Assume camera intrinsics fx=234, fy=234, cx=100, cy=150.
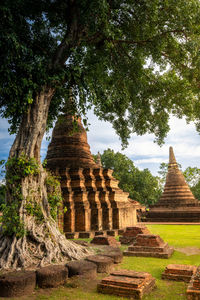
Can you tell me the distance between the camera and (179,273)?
4.89 m

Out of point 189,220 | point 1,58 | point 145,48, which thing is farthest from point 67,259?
point 189,220

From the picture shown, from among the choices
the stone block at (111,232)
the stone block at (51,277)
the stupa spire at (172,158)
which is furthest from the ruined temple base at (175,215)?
the stone block at (51,277)

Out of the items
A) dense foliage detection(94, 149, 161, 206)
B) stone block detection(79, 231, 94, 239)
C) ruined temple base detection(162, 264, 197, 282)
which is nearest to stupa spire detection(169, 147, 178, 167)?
dense foliage detection(94, 149, 161, 206)

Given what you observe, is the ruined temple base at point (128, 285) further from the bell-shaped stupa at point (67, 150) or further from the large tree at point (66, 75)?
the bell-shaped stupa at point (67, 150)

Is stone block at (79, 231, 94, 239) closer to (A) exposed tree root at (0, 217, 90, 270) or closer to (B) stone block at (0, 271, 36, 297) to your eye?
(A) exposed tree root at (0, 217, 90, 270)

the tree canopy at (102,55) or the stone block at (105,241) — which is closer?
the tree canopy at (102,55)

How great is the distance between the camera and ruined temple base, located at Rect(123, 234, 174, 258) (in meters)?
7.09

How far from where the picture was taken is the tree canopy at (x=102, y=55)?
665 centimetres

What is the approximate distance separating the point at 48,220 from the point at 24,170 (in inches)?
62.5

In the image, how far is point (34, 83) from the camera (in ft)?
21.8

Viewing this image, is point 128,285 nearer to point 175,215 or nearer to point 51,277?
point 51,277

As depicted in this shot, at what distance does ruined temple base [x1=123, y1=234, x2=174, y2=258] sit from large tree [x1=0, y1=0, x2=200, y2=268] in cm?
216

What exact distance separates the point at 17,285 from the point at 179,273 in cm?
321

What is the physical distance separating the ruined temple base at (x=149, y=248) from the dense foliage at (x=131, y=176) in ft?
87.5
